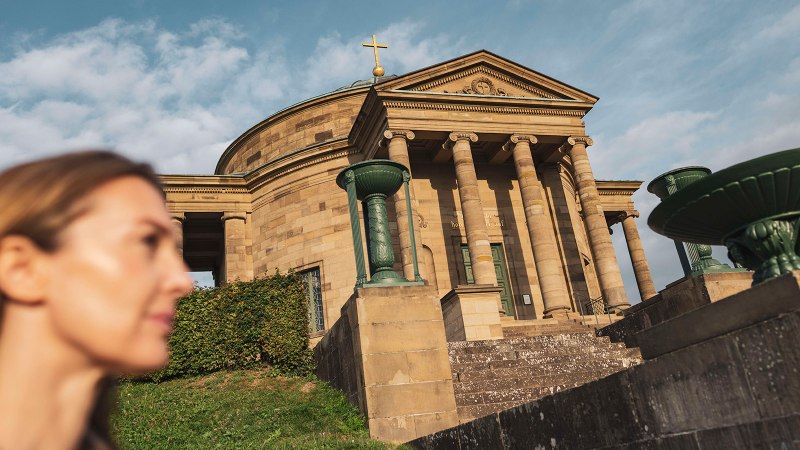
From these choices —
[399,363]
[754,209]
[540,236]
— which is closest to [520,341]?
[399,363]

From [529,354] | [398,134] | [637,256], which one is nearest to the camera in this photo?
[529,354]

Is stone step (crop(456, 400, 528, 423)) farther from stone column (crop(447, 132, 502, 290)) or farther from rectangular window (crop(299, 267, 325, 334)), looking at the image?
rectangular window (crop(299, 267, 325, 334))

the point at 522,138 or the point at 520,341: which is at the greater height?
the point at 522,138

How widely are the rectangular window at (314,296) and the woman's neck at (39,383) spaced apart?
79.0 ft

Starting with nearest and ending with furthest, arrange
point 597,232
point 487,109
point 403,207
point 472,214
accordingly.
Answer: point 403,207 < point 472,214 < point 597,232 < point 487,109

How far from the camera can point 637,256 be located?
1270 inches

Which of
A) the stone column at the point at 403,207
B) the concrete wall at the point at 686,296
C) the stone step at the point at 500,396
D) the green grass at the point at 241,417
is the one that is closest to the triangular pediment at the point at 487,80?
the stone column at the point at 403,207

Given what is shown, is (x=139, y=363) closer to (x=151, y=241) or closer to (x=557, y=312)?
(x=151, y=241)

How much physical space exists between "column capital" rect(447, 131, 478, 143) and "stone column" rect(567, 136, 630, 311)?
→ 14.1 ft

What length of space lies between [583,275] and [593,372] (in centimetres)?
1398

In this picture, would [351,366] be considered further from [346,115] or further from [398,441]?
[346,115]

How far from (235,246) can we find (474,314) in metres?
14.8

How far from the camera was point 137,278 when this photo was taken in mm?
976

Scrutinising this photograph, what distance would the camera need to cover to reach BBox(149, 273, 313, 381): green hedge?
14984 mm
